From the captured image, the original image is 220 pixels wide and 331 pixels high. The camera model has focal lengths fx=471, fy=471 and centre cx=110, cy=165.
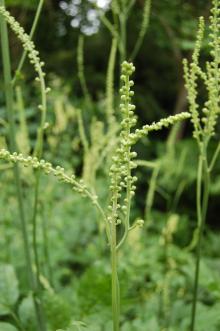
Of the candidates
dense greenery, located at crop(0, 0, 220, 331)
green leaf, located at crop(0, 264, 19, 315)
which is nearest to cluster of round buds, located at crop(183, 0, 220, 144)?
dense greenery, located at crop(0, 0, 220, 331)

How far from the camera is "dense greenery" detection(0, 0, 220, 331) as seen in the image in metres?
0.87

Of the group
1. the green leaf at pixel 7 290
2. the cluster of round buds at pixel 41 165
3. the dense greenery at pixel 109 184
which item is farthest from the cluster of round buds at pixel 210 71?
the green leaf at pixel 7 290

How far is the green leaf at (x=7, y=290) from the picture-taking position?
1.18m

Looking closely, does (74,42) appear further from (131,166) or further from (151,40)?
(131,166)

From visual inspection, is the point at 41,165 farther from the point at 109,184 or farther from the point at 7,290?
the point at 7,290

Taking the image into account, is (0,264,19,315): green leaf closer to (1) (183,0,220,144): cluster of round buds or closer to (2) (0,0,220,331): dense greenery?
(2) (0,0,220,331): dense greenery

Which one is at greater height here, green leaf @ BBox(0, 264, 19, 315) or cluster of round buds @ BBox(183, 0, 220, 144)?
cluster of round buds @ BBox(183, 0, 220, 144)

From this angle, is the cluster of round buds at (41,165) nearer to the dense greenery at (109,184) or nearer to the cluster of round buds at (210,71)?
the dense greenery at (109,184)

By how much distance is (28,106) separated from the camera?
546 centimetres

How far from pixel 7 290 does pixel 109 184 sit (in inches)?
17.8

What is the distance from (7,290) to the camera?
1.21m

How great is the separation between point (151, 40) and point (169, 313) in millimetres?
4817

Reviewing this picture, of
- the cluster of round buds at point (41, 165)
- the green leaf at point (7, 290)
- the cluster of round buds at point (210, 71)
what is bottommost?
the green leaf at point (7, 290)

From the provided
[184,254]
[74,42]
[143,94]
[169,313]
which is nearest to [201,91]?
[143,94]
